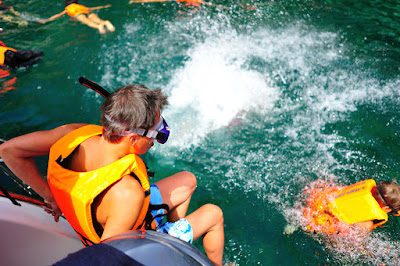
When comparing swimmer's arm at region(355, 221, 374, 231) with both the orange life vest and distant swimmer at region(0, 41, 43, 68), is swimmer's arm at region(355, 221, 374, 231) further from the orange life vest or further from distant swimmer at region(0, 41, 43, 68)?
the orange life vest

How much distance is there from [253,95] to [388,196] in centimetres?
271

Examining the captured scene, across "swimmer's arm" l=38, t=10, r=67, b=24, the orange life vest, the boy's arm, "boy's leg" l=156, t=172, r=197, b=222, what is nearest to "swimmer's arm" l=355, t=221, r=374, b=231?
"boy's leg" l=156, t=172, r=197, b=222

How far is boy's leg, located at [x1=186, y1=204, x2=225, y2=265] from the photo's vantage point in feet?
7.77

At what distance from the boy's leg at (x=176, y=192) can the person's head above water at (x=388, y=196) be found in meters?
1.87

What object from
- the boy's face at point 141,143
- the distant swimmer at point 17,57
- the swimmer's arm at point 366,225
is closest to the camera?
the boy's face at point 141,143

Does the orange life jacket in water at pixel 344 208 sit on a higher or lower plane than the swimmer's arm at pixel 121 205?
lower

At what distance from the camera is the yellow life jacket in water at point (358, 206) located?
116 inches

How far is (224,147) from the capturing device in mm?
4258

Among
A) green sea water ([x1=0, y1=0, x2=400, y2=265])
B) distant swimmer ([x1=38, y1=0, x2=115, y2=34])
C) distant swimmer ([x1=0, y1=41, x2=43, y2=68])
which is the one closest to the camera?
green sea water ([x1=0, y1=0, x2=400, y2=265])

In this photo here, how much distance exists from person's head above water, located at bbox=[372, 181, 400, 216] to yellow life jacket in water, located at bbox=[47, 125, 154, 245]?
2.35 metres

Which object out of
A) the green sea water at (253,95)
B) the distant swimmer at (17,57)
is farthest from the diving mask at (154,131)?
the distant swimmer at (17,57)

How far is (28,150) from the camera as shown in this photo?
1961 millimetres

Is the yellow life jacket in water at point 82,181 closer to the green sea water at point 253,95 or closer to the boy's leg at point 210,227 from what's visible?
the boy's leg at point 210,227

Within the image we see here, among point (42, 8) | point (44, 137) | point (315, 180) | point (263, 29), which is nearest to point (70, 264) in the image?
point (44, 137)
